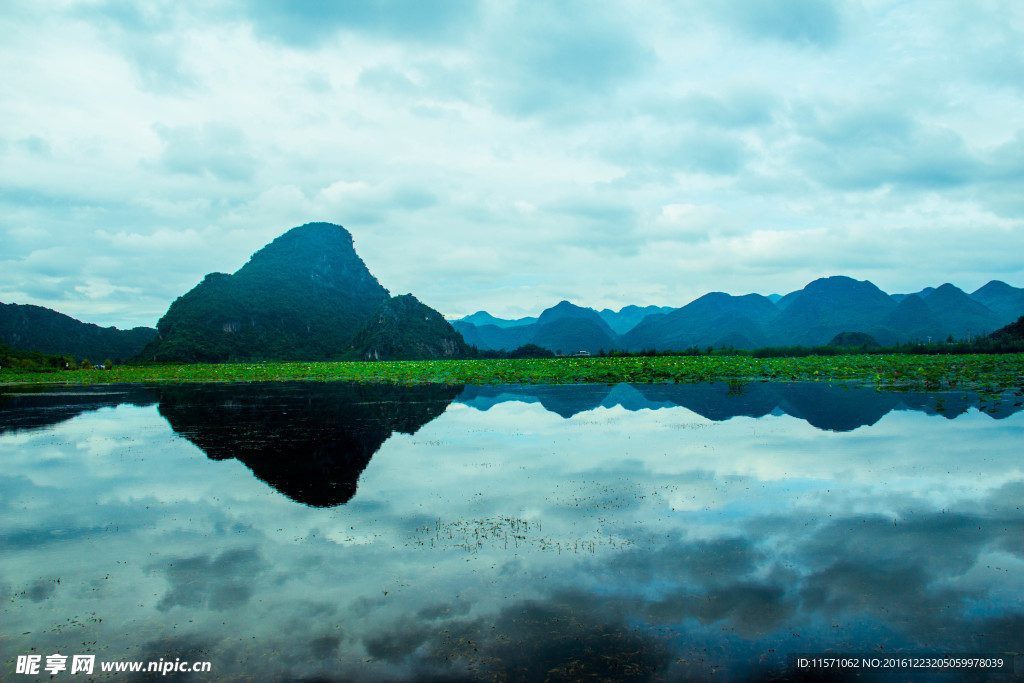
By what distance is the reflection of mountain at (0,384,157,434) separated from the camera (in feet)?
79.2

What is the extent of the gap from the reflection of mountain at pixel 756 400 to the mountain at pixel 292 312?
91423 mm

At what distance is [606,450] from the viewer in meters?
15.7

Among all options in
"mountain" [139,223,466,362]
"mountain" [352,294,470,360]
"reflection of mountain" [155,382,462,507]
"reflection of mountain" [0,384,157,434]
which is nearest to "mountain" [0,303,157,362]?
"mountain" [139,223,466,362]

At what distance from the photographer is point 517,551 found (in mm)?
8250

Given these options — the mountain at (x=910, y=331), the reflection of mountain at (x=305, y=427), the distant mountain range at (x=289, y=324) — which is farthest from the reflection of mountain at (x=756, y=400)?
the mountain at (x=910, y=331)

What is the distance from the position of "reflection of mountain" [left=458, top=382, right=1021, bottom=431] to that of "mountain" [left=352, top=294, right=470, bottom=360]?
287 feet

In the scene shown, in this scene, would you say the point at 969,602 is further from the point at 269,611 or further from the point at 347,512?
the point at 347,512

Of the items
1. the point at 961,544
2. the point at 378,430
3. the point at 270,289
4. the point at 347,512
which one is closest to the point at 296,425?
the point at 378,430

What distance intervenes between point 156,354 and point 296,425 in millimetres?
115225

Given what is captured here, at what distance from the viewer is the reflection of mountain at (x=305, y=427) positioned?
1327 cm

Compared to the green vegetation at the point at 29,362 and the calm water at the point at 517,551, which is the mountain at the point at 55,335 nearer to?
the green vegetation at the point at 29,362

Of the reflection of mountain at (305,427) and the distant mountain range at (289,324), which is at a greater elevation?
the distant mountain range at (289,324)

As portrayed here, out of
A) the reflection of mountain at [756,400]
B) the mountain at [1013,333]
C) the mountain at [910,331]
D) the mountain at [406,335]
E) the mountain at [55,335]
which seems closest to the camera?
the reflection of mountain at [756,400]

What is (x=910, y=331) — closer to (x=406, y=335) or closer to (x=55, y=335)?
(x=406, y=335)
